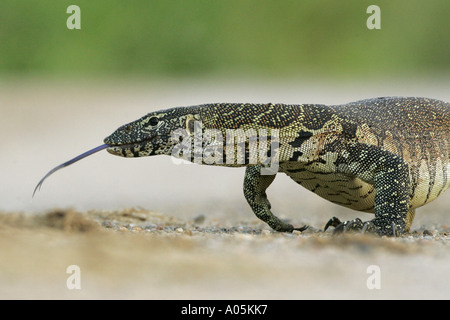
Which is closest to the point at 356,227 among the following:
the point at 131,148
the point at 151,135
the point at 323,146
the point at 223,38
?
the point at 323,146

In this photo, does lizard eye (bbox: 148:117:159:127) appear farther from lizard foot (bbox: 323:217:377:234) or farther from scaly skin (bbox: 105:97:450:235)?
lizard foot (bbox: 323:217:377:234)

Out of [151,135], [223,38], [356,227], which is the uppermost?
[223,38]

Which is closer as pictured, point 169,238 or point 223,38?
point 169,238

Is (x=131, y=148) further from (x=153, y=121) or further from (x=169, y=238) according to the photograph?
(x=169, y=238)

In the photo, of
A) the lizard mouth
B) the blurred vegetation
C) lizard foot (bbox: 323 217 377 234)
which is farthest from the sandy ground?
the blurred vegetation

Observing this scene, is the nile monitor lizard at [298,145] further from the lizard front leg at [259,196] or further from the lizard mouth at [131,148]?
the lizard front leg at [259,196]

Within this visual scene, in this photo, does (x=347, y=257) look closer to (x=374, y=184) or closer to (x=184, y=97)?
(x=374, y=184)
